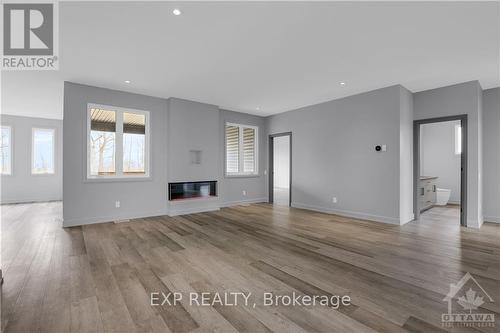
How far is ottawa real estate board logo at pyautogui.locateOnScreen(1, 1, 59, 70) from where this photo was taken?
7.74 ft

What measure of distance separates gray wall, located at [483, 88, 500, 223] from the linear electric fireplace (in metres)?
6.13

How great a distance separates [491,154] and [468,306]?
4.47 metres

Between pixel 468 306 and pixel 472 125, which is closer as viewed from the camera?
pixel 468 306

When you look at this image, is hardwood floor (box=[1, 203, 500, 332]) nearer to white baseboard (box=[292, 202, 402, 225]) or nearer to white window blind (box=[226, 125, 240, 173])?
white baseboard (box=[292, 202, 402, 225])

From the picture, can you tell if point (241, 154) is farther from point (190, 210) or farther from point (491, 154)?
point (491, 154)

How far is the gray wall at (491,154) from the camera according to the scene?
4680 mm

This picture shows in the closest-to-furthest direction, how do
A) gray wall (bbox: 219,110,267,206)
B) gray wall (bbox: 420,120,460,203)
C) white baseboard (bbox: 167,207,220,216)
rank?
white baseboard (bbox: 167,207,220,216), gray wall (bbox: 219,110,267,206), gray wall (bbox: 420,120,460,203)

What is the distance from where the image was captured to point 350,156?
5426 millimetres

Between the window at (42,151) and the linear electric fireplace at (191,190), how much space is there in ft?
17.9

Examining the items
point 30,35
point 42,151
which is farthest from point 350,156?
point 42,151

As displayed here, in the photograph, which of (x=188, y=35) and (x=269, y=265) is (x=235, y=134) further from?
(x=269, y=265)

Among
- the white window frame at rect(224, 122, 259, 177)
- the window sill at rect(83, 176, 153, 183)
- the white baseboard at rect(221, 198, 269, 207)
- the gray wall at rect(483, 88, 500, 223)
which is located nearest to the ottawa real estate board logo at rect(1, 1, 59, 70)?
the window sill at rect(83, 176, 153, 183)

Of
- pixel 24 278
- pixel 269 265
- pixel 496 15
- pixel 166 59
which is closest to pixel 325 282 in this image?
pixel 269 265

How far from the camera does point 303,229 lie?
4289 mm
